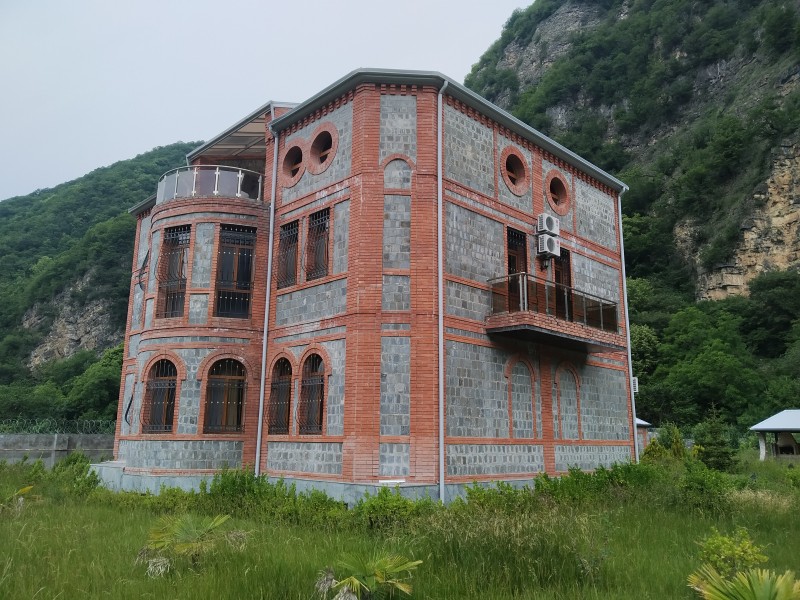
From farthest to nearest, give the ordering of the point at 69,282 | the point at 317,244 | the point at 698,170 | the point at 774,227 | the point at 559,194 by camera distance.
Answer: the point at 69,282, the point at 698,170, the point at 774,227, the point at 559,194, the point at 317,244

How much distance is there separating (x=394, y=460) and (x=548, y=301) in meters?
5.97

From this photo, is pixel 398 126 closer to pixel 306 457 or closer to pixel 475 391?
pixel 475 391

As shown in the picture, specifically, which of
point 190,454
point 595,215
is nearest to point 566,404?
point 595,215

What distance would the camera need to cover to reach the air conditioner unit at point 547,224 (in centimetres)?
1547

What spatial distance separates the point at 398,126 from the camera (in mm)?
13406

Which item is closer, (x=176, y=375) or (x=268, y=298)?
(x=176, y=375)

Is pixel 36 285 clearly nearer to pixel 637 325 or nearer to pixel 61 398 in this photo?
pixel 61 398

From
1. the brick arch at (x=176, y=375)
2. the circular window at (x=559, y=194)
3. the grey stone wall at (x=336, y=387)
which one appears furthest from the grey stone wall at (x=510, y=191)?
the brick arch at (x=176, y=375)

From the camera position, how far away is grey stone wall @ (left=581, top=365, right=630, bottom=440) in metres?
16.2

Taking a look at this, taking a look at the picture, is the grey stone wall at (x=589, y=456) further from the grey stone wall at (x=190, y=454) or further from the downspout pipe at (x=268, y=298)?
the grey stone wall at (x=190, y=454)

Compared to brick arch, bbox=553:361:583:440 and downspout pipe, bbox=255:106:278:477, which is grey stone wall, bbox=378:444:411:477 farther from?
brick arch, bbox=553:361:583:440

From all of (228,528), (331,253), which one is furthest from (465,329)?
(228,528)

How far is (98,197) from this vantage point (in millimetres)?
61438

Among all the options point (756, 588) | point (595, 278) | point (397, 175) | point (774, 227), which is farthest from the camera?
point (774, 227)
